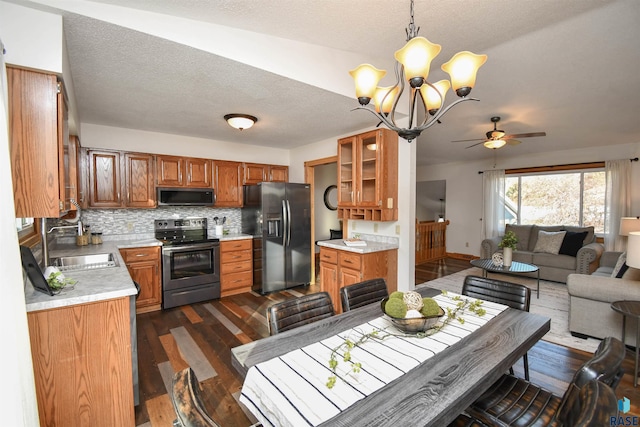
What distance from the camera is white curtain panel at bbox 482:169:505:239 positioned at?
6.34 meters

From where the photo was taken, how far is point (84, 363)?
1.54m

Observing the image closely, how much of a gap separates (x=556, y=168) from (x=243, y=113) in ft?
20.4

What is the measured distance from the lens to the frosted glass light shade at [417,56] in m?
1.34

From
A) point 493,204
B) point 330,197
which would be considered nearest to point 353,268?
point 330,197

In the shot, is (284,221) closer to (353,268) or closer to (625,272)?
(353,268)

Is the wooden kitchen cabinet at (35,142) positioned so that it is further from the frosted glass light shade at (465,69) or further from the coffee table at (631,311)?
the coffee table at (631,311)

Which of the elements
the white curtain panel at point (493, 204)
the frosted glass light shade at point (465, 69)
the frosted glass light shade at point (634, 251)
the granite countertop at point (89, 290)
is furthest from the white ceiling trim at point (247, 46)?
the white curtain panel at point (493, 204)

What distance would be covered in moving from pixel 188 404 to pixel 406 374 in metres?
0.75

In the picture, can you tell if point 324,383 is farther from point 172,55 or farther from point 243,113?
point 243,113

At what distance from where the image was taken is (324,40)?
2.33m

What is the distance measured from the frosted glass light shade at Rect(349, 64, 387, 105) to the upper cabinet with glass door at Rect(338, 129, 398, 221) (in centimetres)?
163

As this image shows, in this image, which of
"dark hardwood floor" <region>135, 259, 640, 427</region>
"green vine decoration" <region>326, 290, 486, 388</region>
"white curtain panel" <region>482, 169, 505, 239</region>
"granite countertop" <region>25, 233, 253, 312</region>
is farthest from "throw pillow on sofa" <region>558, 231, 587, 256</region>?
"granite countertop" <region>25, 233, 253, 312</region>

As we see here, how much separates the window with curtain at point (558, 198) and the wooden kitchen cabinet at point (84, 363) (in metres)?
7.41

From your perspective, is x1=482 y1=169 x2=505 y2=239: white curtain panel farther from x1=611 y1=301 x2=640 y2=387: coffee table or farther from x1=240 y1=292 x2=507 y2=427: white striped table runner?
x1=240 y1=292 x2=507 y2=427: white striped table runner
